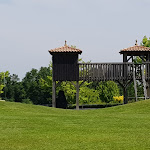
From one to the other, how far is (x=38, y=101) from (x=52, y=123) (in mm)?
43051

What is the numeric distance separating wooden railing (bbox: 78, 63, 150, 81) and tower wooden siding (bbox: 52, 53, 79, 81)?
565mm

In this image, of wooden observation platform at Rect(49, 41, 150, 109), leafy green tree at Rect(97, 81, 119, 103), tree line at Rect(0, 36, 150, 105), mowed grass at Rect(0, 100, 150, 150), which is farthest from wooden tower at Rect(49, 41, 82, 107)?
leafy green tree at Rect(97, 81, 119, 103)

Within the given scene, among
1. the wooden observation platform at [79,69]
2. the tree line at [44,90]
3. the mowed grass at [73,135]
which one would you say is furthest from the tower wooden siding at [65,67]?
the mowed grass at [73,135]

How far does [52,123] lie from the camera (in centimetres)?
1397

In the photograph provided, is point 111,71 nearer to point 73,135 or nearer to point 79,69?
point 79,69

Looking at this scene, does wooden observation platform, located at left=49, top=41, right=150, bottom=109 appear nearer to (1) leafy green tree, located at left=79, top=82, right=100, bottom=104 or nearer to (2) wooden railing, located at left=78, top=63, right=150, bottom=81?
(2) wooden railing, located at left=78, top=63, right=150, bottom=81

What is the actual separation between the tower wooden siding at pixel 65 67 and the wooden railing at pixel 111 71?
57 cm

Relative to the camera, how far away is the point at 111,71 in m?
31.2

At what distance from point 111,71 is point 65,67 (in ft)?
14.2

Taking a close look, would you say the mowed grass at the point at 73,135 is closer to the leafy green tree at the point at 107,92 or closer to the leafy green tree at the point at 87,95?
the leafy green tree at the point at 87,95

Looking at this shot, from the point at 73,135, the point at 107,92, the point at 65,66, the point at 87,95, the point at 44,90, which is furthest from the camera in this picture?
the point at 44,90

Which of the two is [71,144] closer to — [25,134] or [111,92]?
[25,134]

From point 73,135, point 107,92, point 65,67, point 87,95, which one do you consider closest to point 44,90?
point 87,95

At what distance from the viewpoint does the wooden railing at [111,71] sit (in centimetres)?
3083
